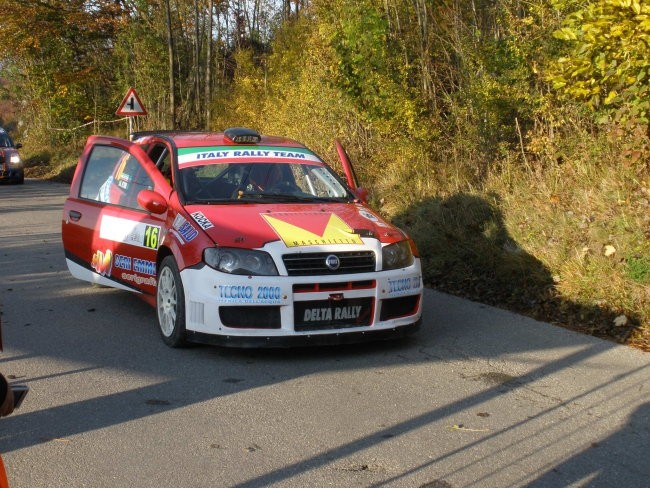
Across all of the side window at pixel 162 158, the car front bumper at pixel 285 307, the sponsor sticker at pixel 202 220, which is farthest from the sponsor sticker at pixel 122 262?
Answer: the car front bumper at pixel 285 307

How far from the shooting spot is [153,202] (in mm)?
8188

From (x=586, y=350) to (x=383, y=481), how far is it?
330cm

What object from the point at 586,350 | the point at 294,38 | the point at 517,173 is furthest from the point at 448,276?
the point at 294,38

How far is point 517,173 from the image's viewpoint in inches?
456

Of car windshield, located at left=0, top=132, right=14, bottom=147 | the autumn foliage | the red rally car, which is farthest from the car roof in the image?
car windshield, located at left=0, top=132, right=14, bottom=147

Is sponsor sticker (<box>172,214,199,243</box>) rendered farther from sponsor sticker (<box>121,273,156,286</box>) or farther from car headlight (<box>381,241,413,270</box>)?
car headlight (<box>381,241,413,270</box>)

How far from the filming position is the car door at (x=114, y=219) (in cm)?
842

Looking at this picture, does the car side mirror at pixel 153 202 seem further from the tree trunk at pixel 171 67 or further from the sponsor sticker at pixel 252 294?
Result: the tree trunk at pixel 171 67

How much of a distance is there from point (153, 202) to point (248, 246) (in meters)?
1.41

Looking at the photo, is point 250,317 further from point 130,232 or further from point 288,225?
point 130,232

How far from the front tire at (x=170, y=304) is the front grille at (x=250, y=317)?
0.44m

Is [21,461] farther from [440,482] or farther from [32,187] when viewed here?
[32,187]

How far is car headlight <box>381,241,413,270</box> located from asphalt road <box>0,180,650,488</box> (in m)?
0.70

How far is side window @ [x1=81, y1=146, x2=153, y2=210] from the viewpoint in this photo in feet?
29.4
